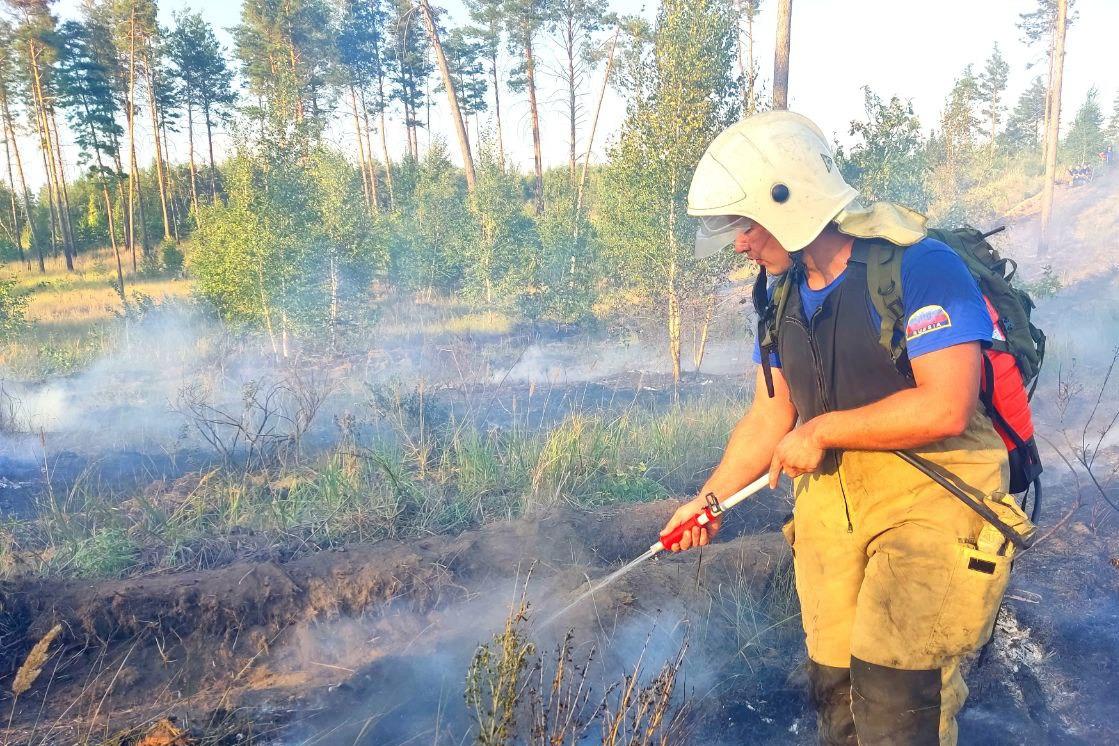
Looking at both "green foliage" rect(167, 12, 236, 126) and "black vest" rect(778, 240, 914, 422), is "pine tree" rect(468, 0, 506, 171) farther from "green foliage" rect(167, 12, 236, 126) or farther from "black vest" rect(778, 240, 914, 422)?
"black vest" rect(778, 240, 914, 422)

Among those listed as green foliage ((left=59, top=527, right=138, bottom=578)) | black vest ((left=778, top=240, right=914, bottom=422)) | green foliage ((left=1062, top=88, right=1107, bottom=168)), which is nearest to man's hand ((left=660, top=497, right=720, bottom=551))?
black vest ((left=778, top=240, right=914, bottom=422))

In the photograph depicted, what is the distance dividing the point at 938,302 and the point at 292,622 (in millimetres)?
3616

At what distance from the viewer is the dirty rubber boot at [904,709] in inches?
84.4

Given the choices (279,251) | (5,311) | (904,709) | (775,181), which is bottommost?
(904,709)

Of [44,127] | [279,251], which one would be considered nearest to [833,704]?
[279,251]

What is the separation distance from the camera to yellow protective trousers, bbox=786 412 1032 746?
2102mm

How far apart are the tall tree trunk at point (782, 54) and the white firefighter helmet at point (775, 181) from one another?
39.3 feet

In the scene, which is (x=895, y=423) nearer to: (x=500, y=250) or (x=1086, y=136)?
(x=500, y=250)

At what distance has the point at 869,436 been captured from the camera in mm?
2111

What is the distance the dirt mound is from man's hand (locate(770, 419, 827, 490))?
1.86 metres

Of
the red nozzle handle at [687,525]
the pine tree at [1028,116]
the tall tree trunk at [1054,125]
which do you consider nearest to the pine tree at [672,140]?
the red nozzle handle at [687,525]

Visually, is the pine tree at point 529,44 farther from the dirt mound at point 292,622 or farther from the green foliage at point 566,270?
the dirt mound at point 292,622

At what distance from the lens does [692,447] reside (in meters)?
7.24

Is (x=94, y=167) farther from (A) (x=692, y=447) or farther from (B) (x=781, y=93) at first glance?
(A) (x=692, y=447)
